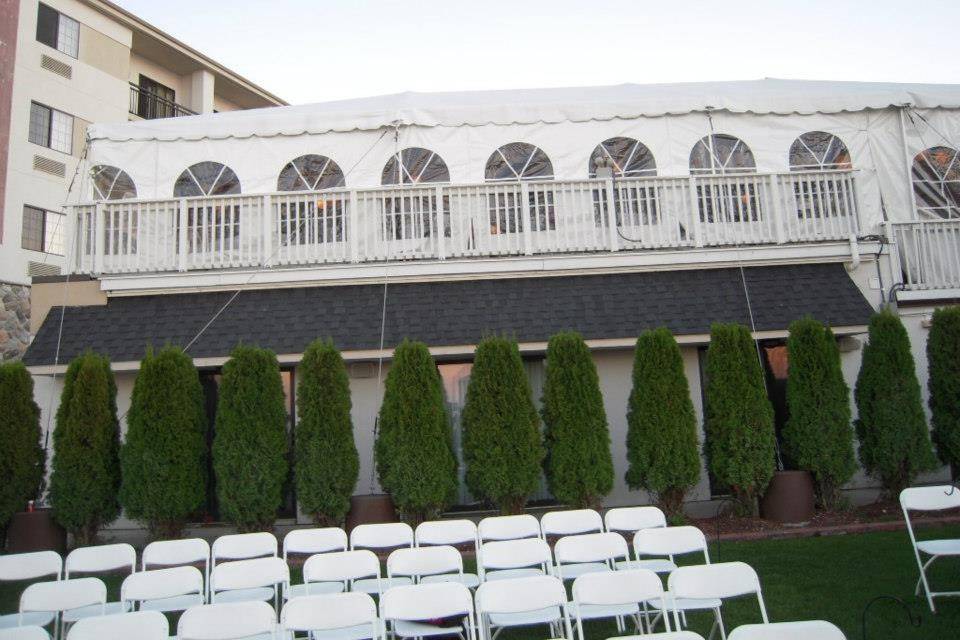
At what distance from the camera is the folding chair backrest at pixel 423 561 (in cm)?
596

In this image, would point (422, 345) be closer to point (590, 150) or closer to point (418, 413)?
point (418, 413)

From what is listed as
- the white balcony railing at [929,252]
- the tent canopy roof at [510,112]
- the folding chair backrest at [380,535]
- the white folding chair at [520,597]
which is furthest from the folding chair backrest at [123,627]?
the white balcony railing at [929,252]

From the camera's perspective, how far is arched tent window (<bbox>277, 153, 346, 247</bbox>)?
36.6 ft

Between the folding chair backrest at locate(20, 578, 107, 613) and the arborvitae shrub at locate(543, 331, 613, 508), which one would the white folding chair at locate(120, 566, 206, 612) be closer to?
the folding chair backrest at locate(20, 578, 107, 613)

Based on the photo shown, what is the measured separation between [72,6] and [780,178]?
23.7m

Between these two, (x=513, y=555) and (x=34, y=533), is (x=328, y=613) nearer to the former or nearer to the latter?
(x=513, y=555)

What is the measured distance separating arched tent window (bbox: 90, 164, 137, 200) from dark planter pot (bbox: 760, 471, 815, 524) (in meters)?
10.9

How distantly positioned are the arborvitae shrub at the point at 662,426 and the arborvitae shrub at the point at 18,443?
23.7 ft

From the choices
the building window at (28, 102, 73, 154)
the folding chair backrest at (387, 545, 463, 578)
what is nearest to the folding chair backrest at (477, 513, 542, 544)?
the folding chair backrest at (387, 545, 463, 578)

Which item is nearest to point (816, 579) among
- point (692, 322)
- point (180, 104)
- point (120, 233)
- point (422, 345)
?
point (692, 322)

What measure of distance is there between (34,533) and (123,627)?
5982mm

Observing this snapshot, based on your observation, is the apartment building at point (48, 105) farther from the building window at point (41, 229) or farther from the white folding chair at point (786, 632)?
the white folding chair at point (786, 632)

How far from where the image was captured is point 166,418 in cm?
905

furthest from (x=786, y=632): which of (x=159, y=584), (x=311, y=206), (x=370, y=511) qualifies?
(x=311, y=206)
